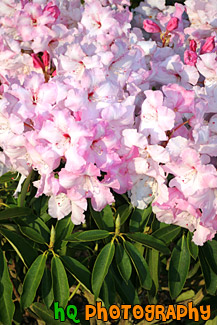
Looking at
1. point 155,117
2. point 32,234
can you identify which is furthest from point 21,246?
point 155,117

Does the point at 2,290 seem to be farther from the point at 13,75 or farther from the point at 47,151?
the point at 13,75

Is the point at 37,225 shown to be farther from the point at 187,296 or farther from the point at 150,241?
the point at 187,296

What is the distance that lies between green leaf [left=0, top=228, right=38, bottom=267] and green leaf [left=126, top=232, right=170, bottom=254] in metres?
0.26

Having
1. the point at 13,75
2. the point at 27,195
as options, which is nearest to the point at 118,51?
the point at 13,75

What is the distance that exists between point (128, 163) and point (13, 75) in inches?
18.9

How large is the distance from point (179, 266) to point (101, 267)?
0.22m

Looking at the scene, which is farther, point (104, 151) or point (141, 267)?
point (141, 267)

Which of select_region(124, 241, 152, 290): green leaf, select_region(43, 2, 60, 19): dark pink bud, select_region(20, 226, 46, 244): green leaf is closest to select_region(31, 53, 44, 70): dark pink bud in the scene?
select_region(43, 2, 60, 19): dark pink bud

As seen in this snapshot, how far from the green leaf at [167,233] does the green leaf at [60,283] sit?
0.26m

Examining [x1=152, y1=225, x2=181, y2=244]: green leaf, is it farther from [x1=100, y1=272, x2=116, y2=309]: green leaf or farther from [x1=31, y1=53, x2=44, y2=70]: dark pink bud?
[x1=31, y1=53, x2=44, y2=70]: dark pink bud

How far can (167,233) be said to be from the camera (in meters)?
1.31

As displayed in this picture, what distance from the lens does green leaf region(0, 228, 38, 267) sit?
1.23 metres

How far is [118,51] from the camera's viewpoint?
4.21 ft

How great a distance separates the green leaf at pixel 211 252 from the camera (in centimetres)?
131
